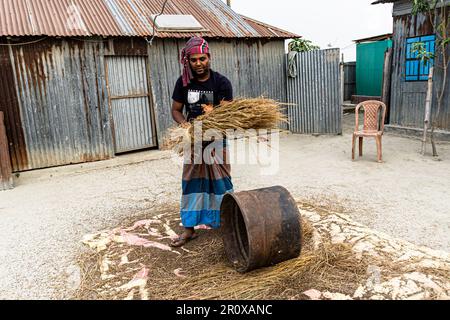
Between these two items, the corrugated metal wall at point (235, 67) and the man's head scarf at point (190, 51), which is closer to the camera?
the man's head scarf at point (190, 51)

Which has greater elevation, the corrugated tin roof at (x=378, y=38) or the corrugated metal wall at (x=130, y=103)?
the corrugated tin roof at (x=378, y=38)

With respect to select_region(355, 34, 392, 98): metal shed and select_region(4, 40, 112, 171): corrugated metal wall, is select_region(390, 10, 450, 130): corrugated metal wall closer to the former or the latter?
select_region(355, 34, 392, 98): metal shed

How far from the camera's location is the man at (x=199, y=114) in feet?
11.2

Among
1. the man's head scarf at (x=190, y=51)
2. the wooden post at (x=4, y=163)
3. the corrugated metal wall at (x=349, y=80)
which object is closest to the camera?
the man's head scarf at (x=190, y=51)

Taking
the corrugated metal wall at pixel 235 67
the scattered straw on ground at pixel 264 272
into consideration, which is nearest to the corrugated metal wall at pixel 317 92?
the corrugated metal wall at pixel 235 67

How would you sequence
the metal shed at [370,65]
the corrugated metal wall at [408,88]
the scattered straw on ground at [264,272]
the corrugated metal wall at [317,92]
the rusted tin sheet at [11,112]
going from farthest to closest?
the metal shed at [370,65] → the corrugated metal wall at [317,92] → the corrugated metal wall at [408,88] → the rusted tin sheet at [11,112] → the scattered straw on ground at [264,272]

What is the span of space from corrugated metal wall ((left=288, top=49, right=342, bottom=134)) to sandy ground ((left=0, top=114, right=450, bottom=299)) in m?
1.54

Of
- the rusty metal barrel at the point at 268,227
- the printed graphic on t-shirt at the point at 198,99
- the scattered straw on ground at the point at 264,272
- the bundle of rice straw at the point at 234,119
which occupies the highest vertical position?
the printed graphic on t-shirt at the point at 198,99

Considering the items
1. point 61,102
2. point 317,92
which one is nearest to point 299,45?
point 317,92

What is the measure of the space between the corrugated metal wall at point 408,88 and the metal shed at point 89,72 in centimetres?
377

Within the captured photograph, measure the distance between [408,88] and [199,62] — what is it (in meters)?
7.37

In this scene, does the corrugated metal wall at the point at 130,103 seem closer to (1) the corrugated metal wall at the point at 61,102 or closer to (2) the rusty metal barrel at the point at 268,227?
(1) the corrugated metal wall at the point at 61,102

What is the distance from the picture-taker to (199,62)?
337cm
